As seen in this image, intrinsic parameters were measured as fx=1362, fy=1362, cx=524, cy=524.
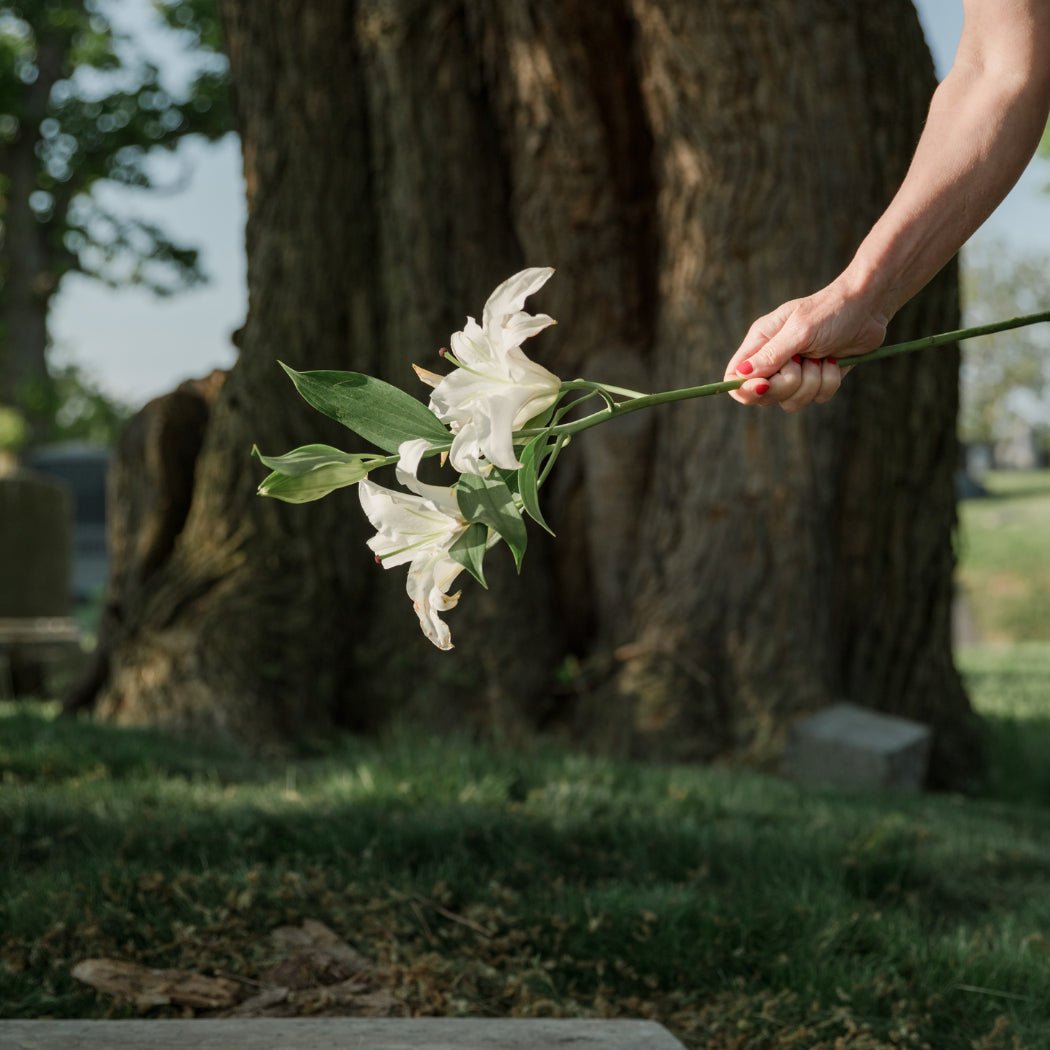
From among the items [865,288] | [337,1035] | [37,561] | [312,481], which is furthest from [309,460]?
[37,561]

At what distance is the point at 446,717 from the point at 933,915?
2209 millimetres

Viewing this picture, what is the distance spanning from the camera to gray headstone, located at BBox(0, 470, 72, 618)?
8.77 metres

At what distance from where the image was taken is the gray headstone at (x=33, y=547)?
8.77 meters

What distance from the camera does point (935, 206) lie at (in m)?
1.89

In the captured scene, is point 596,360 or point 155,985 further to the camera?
point 596,360

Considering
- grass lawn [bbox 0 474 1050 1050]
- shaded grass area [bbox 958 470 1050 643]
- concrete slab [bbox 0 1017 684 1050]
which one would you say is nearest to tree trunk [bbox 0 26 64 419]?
shaded grass area [bbox 958 470 1050 643]

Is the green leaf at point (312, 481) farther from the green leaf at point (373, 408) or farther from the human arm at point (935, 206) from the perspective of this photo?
the human arm at point (935, 206)

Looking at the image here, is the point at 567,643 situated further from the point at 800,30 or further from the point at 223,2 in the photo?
the point at 223,2

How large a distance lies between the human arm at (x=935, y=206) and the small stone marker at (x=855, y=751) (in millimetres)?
3211

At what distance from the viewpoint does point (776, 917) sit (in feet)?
10.2

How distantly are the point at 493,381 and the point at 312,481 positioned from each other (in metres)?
0.26

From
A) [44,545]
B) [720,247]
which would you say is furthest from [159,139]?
[720,247]

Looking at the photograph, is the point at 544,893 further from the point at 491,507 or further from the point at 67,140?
the point at 67,140

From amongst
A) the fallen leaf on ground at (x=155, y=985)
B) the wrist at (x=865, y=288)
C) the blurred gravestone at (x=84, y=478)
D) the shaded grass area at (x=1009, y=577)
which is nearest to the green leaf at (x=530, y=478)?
the wrist at (x=865, y=288)
